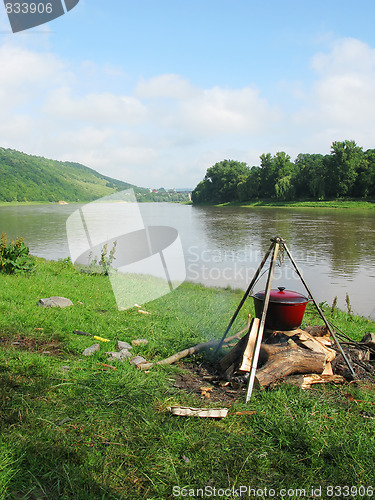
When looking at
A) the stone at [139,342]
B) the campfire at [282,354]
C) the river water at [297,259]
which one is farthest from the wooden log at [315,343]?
the river water at [297,259]

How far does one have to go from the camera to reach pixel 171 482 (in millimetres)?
2541

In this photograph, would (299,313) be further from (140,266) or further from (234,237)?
(234,237)

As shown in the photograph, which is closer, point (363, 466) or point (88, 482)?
point (88, 482)

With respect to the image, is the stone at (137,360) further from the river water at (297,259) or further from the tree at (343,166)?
the tree at (343,166)

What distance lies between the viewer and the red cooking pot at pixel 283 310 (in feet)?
14.5

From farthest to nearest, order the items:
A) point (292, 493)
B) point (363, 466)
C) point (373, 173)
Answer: point (373, 173)
point (363, 466)
point (292, 493)

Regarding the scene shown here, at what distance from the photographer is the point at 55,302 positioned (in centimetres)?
684

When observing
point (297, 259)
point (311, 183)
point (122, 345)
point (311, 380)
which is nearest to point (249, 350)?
point (311, 380)

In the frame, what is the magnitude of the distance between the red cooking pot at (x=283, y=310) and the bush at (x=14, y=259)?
7159 millimetres

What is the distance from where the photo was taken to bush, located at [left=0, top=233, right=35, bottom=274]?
9.32m

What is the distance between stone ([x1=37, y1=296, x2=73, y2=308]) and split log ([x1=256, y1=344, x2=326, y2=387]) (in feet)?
13.5

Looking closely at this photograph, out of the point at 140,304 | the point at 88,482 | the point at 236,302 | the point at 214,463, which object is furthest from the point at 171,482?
the point at 236,302

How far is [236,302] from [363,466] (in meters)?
6.00

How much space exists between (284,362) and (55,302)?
4.54 meters
